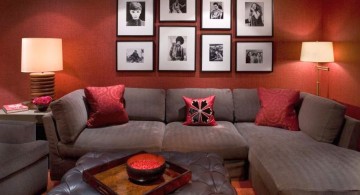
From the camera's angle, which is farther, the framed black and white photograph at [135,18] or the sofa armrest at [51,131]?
the framed black and white photograph at [135,18]

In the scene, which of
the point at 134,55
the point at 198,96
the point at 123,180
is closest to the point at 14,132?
the point at 123,180

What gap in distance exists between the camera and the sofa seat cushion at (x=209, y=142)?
2686mm

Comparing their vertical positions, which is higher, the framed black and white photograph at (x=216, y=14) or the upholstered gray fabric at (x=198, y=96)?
the framed black and white photograph at (x=216, y=14)

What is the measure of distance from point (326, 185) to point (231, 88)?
2.14 m

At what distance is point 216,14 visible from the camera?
147 inches

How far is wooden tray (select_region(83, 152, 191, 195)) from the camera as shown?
64.2 inches

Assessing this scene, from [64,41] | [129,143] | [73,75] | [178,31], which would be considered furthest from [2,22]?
[129,143]

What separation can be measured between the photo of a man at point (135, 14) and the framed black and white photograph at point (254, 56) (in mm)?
1233

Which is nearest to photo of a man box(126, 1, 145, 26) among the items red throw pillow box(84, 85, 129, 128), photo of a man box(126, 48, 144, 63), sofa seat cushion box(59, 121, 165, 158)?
photo of a man box(126, 48, 144, 63)

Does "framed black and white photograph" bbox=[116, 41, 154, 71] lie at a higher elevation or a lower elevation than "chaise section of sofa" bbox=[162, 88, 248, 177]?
higher

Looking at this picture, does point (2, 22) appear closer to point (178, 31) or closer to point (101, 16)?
point (101, 16)

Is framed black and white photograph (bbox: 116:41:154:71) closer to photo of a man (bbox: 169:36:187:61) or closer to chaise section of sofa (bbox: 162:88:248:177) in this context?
photo of a man (bbox: 169:36:187:61)

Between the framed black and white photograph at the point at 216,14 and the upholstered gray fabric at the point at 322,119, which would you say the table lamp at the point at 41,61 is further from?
the upholstered gray fabric at the point at 322,119

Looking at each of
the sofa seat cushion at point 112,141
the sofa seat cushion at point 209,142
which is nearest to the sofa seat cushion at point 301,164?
the sofa seat cushion at point 209,142
